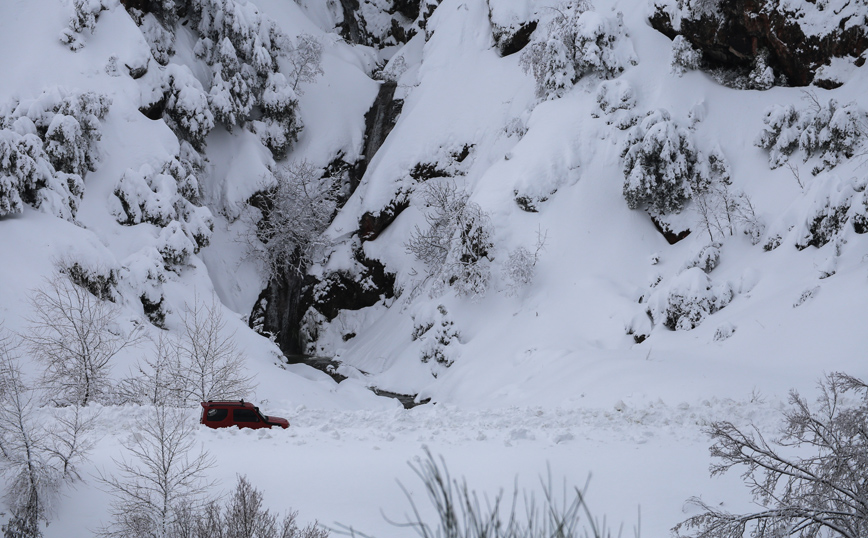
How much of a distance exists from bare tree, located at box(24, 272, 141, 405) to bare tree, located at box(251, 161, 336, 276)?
14.4m

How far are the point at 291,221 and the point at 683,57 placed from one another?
20.5 m

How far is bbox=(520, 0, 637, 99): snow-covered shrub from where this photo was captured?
26422 millimetres

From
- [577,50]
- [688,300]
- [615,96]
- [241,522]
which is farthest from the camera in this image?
[577,50]

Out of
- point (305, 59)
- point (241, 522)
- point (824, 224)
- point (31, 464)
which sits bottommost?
point (241, 522)

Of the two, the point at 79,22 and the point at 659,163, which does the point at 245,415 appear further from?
the point at 79,22

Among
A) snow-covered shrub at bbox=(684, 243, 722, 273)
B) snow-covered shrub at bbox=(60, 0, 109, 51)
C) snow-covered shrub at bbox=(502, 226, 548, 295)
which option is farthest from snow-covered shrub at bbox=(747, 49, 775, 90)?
snow-covered shrub at bbox=(60, 0, 109, 51)

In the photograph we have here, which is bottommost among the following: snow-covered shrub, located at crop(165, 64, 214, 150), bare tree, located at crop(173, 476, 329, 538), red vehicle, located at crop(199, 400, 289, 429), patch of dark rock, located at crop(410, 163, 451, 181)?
bare tree, located at crop(173, 476, 329, 538)

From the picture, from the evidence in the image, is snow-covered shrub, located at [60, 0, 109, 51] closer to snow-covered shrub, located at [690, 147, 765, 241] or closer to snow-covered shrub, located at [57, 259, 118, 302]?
snow-covered shrub, located at [57, 259, 118, 302]

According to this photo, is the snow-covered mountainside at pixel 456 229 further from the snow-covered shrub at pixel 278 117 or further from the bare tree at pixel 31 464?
the bare tree at pixel 31 464

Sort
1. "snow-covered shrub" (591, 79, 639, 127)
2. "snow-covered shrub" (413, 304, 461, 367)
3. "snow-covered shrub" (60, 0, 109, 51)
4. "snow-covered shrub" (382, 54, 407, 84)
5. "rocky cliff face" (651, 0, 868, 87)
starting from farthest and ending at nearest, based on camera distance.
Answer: "snow-covered shrub" (382, 54, 407, 84), "snow-covered shrub" (60, 0, 109, 51), "snow-covered shrub" (591, 79, 639, 127), "snow-covered shrub" (413, 304, 461, 367), "rocky cliff face" (651, 0, 868, 87)

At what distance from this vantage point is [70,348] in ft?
56.6

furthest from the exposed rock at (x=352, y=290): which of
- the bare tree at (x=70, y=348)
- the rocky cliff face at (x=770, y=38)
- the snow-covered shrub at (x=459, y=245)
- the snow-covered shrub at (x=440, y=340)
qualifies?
the rocky cliff face at (x=770, y=38)

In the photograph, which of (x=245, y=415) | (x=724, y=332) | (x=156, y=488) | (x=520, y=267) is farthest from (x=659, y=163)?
(x=156, y=488)

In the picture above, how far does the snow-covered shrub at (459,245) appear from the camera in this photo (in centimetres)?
2517
